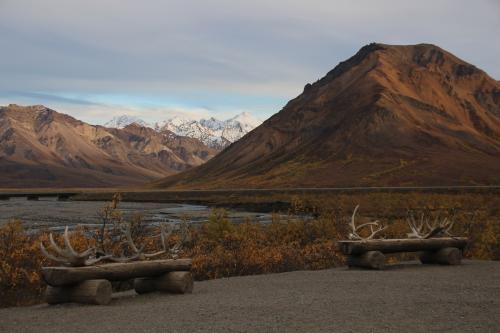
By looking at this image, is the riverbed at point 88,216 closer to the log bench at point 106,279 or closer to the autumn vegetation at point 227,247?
the autumn vegetation at point 227,247

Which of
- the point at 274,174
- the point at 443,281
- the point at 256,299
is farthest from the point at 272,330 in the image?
the point at 274,174

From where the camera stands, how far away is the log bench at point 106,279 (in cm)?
1348

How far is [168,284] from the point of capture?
1552cm

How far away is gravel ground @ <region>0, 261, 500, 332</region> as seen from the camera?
11.3 m

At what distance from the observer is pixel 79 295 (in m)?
13.8

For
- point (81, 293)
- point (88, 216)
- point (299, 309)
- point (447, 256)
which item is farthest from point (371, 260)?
point (88, 216)

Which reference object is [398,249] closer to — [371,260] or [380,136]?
[371,260]

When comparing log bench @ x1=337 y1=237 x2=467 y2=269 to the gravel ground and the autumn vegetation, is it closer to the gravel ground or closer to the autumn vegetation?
the gravel ground

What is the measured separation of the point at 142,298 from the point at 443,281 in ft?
25.9

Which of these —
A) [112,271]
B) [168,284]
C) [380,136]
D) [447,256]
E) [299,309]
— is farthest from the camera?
[380,136]

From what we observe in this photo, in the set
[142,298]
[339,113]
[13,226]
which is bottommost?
[142,298]

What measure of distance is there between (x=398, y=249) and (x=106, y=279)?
9.95 meters

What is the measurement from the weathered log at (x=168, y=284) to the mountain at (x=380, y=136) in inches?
4051

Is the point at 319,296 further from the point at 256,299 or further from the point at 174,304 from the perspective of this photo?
the point at 174,304
